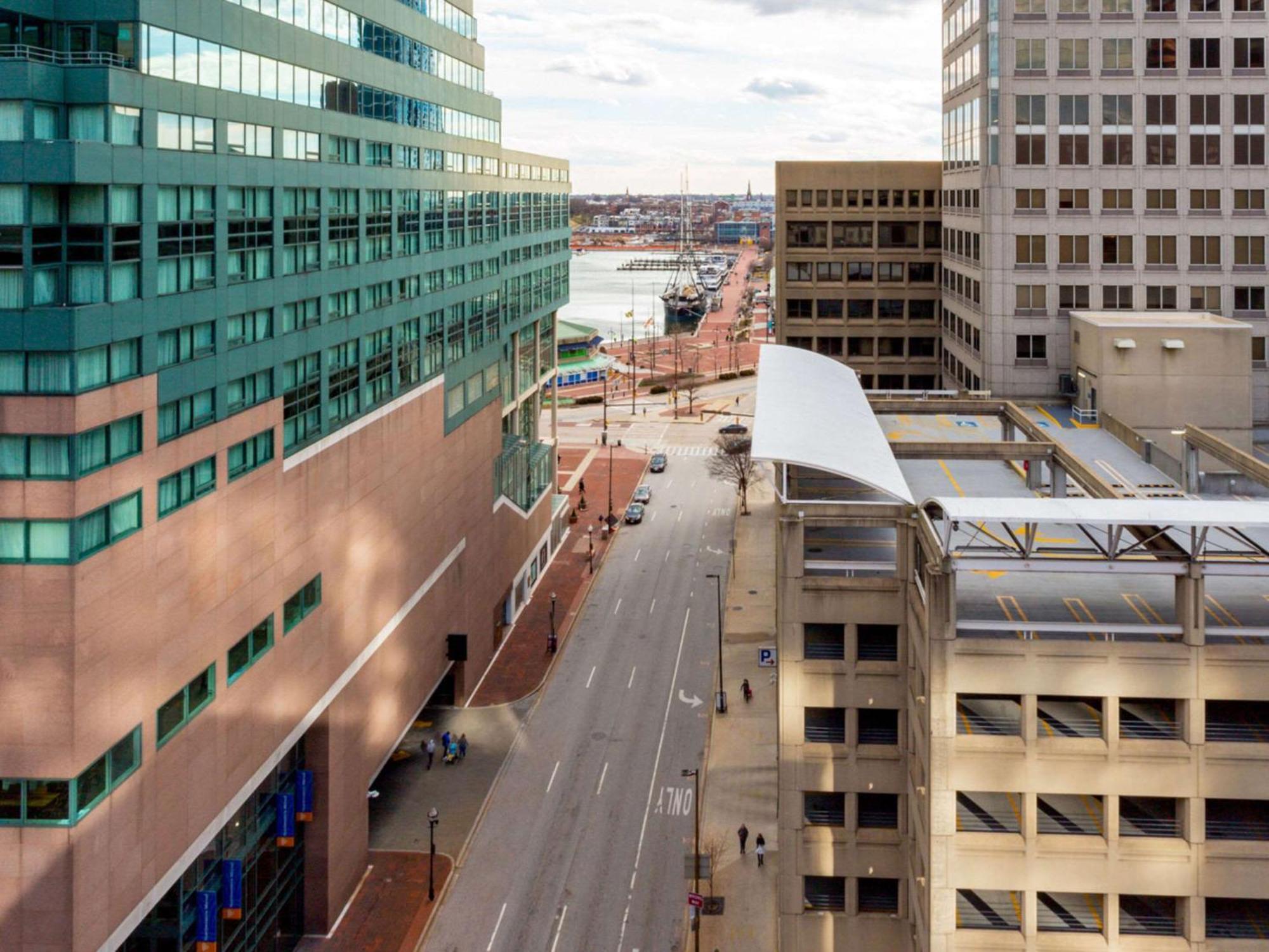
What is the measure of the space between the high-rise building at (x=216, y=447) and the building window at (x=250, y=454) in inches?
3.9

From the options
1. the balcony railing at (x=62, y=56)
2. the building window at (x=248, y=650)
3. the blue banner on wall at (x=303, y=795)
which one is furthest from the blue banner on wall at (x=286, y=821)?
the balcony railing at (x=62, y=56)

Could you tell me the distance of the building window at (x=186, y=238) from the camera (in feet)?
88.3

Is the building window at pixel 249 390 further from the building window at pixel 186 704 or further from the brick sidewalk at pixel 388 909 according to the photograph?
the brick sidewalk at pixel 388 909

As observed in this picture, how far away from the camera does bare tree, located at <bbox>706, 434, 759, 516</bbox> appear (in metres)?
93.2

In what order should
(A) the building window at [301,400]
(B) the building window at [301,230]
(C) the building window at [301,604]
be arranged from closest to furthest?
(B) the building window at [301,230] < (A) the building window at [301,400] < (C) the building window at [301,604]

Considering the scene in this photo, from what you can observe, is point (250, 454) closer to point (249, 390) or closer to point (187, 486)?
point (249, 390)

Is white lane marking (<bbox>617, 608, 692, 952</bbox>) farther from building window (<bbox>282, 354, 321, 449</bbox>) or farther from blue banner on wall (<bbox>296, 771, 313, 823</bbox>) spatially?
building window (<bbox>282, 354, 321, 449</bbox>)

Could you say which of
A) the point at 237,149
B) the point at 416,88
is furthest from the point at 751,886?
the point at 416,88

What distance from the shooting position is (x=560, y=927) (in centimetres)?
3753

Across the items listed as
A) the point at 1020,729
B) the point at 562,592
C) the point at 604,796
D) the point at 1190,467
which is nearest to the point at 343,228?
the point at 604,796

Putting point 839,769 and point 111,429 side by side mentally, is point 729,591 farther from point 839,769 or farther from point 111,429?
point 111,429

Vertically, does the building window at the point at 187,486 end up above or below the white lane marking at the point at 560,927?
above

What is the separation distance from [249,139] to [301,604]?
46.4ft

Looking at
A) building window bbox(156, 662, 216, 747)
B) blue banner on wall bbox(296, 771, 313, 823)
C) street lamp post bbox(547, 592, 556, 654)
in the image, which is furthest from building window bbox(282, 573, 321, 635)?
street lamp post bbox(547, 592, 556, 654)
